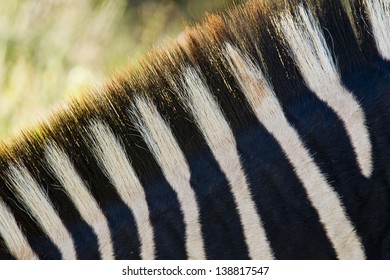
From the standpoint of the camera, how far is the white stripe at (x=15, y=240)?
4.25 feet

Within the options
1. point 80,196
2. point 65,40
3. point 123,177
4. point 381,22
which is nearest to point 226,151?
point 123,177

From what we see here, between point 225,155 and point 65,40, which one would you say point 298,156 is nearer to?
point 225,155

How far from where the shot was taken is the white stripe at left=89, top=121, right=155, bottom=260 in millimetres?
1305

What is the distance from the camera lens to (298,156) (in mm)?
1352

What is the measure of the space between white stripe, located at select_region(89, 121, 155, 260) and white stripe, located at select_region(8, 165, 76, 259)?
0.14 m

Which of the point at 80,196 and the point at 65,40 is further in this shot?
the point at 65,40

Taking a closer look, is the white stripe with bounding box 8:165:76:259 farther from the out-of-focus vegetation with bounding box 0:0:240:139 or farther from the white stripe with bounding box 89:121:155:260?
the out-of-focus vegetation with bounding box 0:0:240:139

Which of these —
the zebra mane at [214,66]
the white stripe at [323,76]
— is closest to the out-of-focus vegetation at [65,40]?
the zebra mane at [214,66]

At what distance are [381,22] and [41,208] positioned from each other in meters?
0.88

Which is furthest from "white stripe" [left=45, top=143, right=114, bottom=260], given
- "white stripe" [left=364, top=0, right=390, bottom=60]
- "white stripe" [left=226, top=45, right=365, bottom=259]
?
"white stripe" [left=364, top=0, right=390, bottom=60]

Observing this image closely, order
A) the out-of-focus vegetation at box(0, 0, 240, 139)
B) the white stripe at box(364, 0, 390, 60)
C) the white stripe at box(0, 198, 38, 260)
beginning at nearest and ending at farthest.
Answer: the white stripe at box(0, 198, 38, 260), the white stripe at box(364, 0, 390, 60), the out-of-focus vegetation at box(0, 0, 240, 139)

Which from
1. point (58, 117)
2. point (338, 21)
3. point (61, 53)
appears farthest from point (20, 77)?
point (338, 21)

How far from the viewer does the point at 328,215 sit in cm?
136

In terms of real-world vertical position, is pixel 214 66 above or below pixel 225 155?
above
